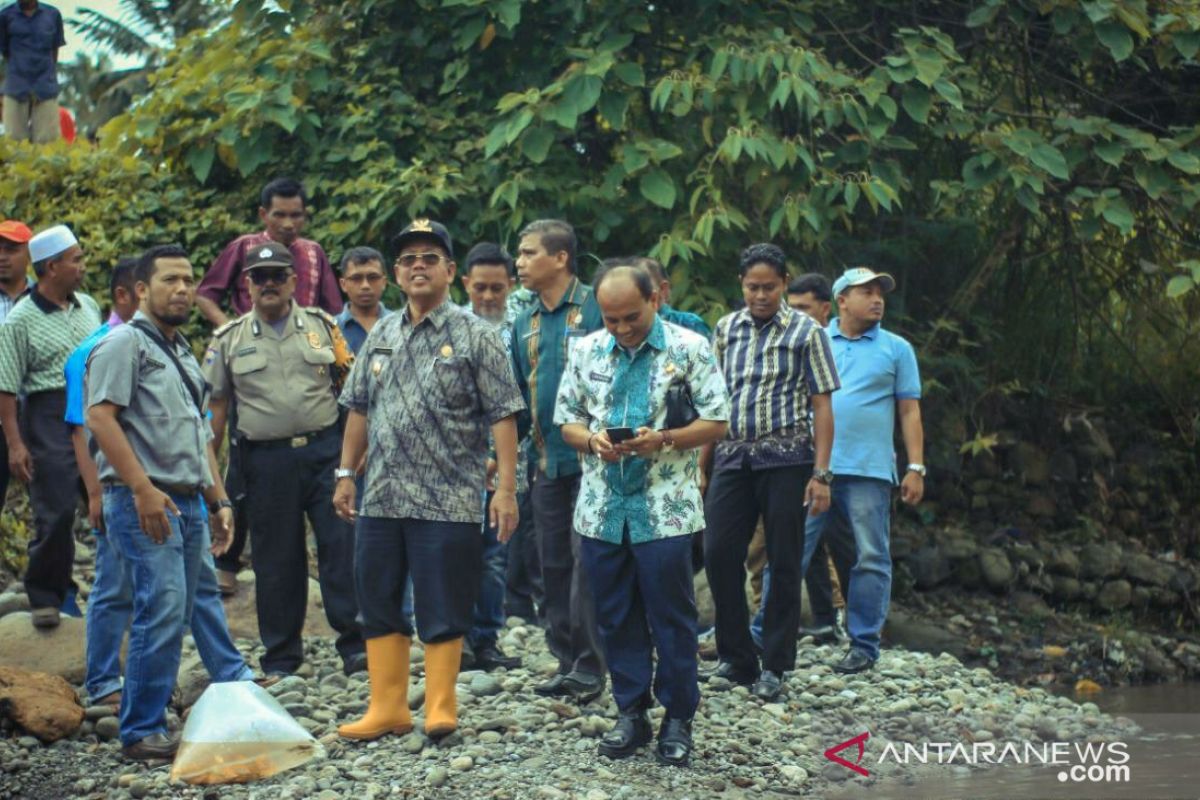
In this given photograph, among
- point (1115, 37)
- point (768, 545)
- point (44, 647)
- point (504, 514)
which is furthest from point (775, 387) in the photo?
point (1115, 37)

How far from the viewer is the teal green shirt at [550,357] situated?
7.29m

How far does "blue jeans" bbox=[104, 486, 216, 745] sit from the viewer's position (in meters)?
6.33

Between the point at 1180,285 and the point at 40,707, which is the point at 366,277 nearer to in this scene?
the point at 40,707

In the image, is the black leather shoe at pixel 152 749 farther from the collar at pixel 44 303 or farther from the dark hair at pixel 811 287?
the dark hair at pixel 811 287

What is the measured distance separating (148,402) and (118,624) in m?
1.04

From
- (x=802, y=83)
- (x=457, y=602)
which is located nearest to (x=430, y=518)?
(x=457, y=602)

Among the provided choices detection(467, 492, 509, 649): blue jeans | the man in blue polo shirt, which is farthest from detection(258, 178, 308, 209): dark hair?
the man in blue polo shirt

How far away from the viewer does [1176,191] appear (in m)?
10.7

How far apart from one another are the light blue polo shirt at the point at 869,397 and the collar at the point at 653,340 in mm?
2445

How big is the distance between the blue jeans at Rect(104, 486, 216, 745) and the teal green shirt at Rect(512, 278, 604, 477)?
172cm

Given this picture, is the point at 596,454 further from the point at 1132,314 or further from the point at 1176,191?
the point at 1132,314

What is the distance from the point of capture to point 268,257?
7445mm

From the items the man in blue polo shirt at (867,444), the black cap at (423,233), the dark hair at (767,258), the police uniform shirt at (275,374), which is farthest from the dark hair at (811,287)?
the black cap at (423,233)

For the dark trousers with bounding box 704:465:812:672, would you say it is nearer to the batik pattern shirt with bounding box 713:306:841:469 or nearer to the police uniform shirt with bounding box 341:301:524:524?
the batik pattern shirt with bounding box 713:306:841:469
